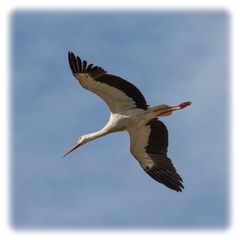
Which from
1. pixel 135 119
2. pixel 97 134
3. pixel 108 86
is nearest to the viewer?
pixel 108 86

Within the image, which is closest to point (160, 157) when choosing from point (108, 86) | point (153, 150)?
point (153, 150)

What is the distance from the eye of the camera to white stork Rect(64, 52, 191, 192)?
23.4m

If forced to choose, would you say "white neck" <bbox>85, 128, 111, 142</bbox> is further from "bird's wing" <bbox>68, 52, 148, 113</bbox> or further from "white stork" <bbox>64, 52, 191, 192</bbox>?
"bird's wing" <bbox>68, 52, 148, 113</bbox>

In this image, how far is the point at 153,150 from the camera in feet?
81.9

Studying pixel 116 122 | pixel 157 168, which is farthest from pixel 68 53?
pixel 157 168

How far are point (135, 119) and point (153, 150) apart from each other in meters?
1.26

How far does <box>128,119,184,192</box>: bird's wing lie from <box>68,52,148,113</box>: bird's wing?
2.59ft

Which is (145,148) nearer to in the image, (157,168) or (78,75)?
(157,168)

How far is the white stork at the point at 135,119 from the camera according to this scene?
23.4 m

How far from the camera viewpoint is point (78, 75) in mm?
23266

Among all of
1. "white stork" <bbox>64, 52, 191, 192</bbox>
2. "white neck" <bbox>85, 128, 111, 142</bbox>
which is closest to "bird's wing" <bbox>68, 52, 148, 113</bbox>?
"white stork" <bbox>64, 52, 191, 192</bbox>

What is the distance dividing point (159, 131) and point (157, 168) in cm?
84

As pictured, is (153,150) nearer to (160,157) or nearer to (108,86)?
(160,157)

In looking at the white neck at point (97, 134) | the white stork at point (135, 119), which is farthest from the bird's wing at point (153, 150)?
the white neck at point (97, 134)
